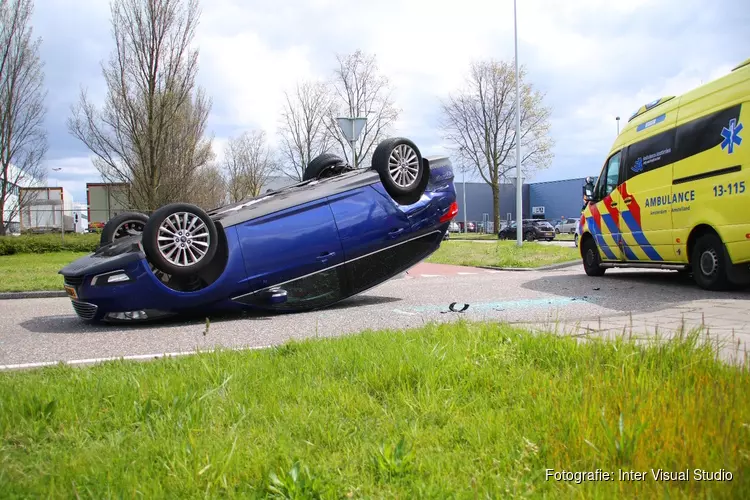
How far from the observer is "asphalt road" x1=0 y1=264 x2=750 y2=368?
189 inches

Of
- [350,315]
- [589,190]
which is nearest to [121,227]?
[350,315]

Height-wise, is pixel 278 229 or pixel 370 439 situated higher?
pixel 278 229

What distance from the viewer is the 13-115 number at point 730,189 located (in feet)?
21.4

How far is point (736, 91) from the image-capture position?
673 centimetres

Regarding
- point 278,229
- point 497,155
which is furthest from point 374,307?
point 497,155

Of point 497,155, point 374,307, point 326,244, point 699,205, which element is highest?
point 497,155

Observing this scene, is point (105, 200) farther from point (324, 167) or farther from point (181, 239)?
point (181, 239)

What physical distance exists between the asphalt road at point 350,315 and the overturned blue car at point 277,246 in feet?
1.07

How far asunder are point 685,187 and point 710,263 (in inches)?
46.8

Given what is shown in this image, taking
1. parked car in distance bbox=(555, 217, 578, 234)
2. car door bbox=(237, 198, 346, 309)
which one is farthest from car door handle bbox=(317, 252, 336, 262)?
parked car in distance bbox=(555, 217, 578, 234)

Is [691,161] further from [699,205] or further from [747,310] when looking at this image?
[747,310]

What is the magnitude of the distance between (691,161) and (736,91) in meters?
1.09

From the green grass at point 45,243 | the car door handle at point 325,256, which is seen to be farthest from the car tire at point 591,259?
the green grass at point 45,243

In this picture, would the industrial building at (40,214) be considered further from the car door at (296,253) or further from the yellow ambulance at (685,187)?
the yellow ambulance at (685,187)
